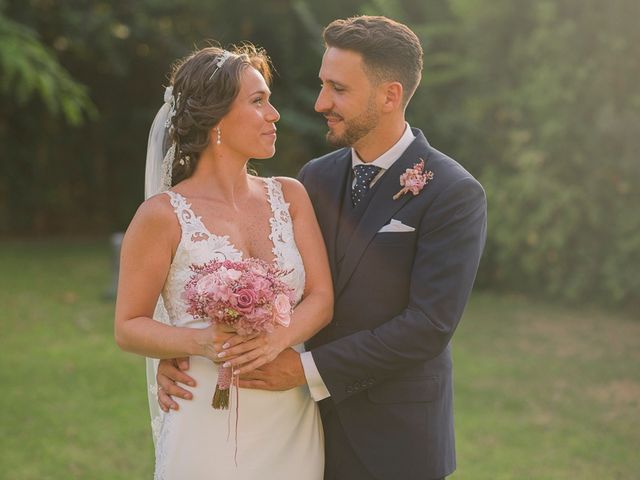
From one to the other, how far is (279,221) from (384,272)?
0.44 metres

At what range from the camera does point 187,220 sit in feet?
A: 10.4

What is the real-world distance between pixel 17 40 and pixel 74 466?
21.1ft

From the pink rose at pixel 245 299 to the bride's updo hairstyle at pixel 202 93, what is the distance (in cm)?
80

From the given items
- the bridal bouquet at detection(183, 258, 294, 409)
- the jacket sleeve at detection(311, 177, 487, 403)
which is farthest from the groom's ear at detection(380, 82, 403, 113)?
the bridal bouquet at detection(183, 258, 294, 409)

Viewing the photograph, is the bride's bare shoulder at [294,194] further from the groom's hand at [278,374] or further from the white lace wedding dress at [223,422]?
the groom's hand at [278,374]

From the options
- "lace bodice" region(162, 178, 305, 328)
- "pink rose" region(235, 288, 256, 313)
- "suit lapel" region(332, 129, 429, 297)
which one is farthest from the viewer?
"suit lapel" region(332, 129, 429, 297)

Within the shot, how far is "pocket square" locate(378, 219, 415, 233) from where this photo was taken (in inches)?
126

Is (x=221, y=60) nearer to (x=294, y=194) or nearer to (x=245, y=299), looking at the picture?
(x=294, y=194)

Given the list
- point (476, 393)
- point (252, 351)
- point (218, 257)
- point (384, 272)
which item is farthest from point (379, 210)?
point (476, 393)

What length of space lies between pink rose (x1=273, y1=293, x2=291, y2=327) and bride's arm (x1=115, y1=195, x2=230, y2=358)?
0.30 metres

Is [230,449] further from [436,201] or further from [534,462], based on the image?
[534,462]

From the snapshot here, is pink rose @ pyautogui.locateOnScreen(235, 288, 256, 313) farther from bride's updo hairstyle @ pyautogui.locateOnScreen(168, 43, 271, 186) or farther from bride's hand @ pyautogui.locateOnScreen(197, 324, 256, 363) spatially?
bride's updo hairstyle @ pyautogui.locateOnScreen(168, 43, 271, 186)

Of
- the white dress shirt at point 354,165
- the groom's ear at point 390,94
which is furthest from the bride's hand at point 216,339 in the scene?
the groom's ear at point 390,94

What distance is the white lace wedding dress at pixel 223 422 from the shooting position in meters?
3.15
